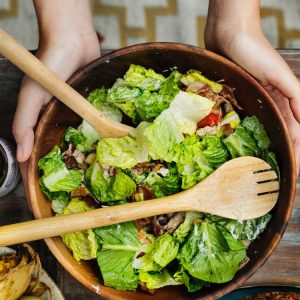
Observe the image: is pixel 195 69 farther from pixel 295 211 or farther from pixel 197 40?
pixel 197 40

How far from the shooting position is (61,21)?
4.79ft

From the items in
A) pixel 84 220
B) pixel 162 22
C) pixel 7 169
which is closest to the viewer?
pixel 84 220

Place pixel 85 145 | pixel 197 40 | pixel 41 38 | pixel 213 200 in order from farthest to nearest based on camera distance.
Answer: pixel 197 40 → pixel 41 38 → pixel 85 145 → pixel 213 200

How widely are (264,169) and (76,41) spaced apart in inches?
22.9

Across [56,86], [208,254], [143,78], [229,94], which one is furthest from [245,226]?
[56,86]

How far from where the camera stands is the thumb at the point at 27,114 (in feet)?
4.41

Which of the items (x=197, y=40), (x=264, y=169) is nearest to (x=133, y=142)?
(x=264, y=169)

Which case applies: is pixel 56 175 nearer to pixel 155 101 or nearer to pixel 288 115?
pixel 155 101

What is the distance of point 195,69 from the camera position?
4.33 feet

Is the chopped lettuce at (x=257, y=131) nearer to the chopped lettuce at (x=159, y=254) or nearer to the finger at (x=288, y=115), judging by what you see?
the finger at (x=288, y=115)

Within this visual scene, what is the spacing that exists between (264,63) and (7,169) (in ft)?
2.36

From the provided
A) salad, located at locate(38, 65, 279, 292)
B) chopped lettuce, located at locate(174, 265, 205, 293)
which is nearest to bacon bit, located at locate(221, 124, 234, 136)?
salad, located at locate(38, 65, 279, 292)

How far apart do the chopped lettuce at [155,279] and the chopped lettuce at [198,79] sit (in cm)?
45

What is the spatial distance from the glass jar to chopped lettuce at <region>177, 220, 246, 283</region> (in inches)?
20.1
